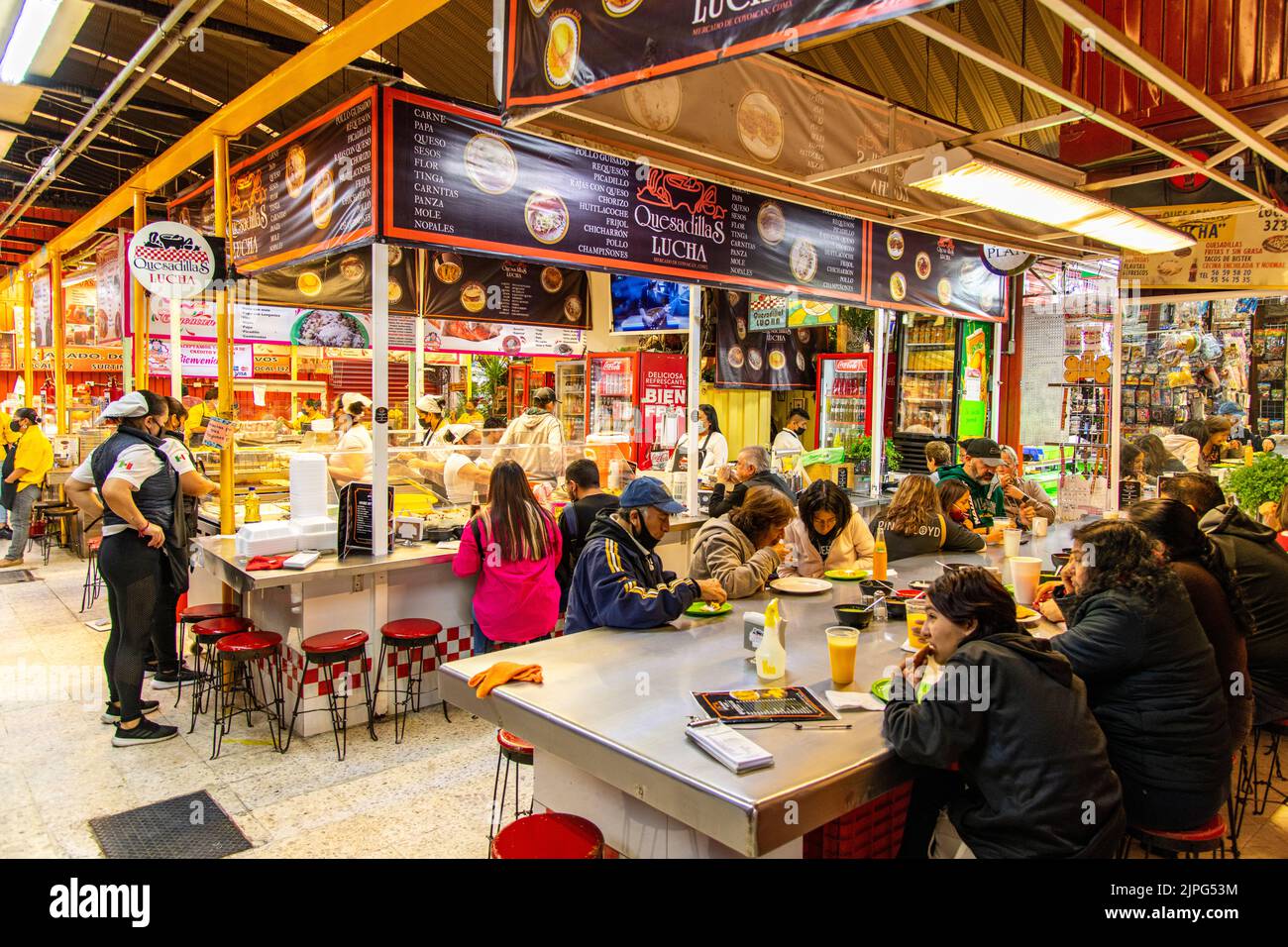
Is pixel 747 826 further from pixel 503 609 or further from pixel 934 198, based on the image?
pixel 934 198

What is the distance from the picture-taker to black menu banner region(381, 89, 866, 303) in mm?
4578

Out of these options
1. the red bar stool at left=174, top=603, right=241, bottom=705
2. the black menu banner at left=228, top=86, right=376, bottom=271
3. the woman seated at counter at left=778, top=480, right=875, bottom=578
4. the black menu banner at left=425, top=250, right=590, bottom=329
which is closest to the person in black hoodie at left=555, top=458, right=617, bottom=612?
the woman seated at counter at left=778, top=480, right=875, bottom=578

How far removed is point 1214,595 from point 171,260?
19.1 ft

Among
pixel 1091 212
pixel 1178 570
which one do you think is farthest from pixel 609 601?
pixel 1091 212

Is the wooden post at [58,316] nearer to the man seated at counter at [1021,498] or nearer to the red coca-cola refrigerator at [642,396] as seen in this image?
the red coca-cola refrigerator at [642,396]

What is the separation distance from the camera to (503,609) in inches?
186

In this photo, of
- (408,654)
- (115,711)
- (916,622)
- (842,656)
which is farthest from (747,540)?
(115,711)

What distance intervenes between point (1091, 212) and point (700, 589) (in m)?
3.16

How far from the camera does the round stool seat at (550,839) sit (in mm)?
2271

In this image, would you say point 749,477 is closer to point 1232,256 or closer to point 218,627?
point 218,627

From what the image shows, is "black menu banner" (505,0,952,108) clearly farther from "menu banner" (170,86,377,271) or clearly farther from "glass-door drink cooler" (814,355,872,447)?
"glass-door drink cooler" (814,355,872,447)

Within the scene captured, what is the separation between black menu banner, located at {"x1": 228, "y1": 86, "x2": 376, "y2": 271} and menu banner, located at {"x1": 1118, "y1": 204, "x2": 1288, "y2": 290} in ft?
19.1

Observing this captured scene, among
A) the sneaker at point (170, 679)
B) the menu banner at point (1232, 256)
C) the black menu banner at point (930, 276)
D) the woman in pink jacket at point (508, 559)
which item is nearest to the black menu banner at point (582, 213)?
the black menu banner at point (930, 276)

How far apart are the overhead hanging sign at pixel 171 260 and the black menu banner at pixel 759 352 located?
17.7ft
